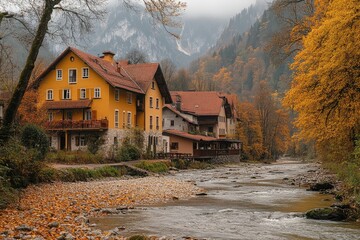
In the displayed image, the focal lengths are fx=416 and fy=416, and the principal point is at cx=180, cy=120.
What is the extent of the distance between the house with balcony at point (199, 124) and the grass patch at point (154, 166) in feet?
58.1

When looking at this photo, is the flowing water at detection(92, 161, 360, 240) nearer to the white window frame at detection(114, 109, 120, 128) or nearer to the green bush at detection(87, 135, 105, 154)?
the green bush at detection(87, 135, 105, 154)

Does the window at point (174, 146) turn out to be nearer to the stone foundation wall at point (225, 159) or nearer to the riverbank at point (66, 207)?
the stone foundation wall at point (225, 159)

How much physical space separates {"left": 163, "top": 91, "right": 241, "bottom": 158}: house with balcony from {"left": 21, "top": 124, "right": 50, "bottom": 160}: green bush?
35919 mm

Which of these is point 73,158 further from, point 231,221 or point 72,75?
point 231,221

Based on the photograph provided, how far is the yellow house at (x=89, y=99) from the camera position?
4684 centimetres

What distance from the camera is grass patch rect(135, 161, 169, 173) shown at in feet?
129

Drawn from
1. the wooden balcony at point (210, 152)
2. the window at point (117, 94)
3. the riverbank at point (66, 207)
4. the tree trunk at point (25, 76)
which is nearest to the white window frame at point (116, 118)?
the window at point (117, 94)

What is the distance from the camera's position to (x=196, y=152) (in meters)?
61.7

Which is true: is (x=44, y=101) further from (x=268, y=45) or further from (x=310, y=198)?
(x=310, y=198)

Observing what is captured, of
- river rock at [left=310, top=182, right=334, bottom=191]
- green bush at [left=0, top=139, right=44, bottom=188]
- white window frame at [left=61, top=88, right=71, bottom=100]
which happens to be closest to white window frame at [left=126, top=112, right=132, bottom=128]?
white window frame at [left=61, top=88, right=71, bottom=100]

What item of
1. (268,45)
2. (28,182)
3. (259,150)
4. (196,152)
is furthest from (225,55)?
(28,182)

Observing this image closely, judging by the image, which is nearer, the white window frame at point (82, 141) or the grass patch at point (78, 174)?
the grass patch at point (78, 174)

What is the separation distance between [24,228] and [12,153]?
779 cm

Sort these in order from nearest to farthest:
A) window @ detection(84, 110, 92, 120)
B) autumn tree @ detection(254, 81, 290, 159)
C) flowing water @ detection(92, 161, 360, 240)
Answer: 1. flowing water @ detection(92, 161, 360, 240)
2. window @ detection(84, 110, 92, 120)
3. autumn tree @ detection(254, 81, 290, 159)
